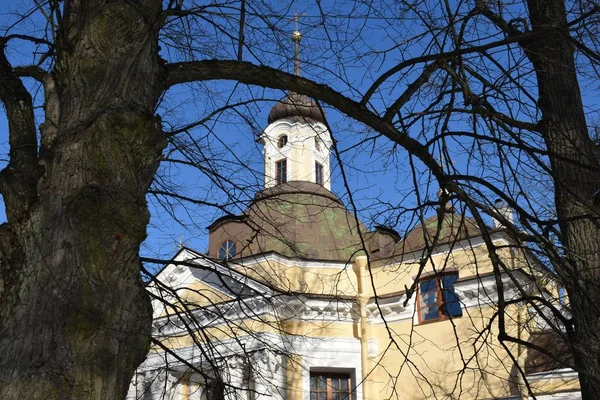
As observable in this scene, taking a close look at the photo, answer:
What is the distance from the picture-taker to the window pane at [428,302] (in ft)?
51.4

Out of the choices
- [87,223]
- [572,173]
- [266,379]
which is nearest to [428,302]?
[266,379]

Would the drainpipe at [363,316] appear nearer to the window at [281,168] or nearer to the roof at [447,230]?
the roof at [447,230]

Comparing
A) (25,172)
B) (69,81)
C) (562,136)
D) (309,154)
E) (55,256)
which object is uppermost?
(309,154)

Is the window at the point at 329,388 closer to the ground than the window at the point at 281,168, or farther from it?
closer to the ground

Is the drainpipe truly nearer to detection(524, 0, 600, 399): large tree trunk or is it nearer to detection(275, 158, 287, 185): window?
detection(275, 158, 287, 185): window

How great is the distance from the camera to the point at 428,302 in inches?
624

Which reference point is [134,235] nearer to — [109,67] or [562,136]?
[109,67]

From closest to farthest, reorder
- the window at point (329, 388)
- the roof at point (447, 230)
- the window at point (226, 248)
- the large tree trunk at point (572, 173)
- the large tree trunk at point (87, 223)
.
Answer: the large tree trunk at point (87, 223) → the large tree trunk at point (572, 173) → the roof at point (447, 230) → the window at point (329, 388) → the window at point (226, 248)

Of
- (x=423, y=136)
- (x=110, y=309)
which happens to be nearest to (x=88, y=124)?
(x=110, y=309)

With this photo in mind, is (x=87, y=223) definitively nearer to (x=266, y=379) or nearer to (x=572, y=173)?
(x=266, y=379)

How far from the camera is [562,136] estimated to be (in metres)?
4.98

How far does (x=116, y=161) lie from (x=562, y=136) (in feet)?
11.1

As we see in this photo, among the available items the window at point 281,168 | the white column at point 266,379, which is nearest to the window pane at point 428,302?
the white column at point 266,379

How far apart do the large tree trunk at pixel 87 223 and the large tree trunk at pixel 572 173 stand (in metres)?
2.41
